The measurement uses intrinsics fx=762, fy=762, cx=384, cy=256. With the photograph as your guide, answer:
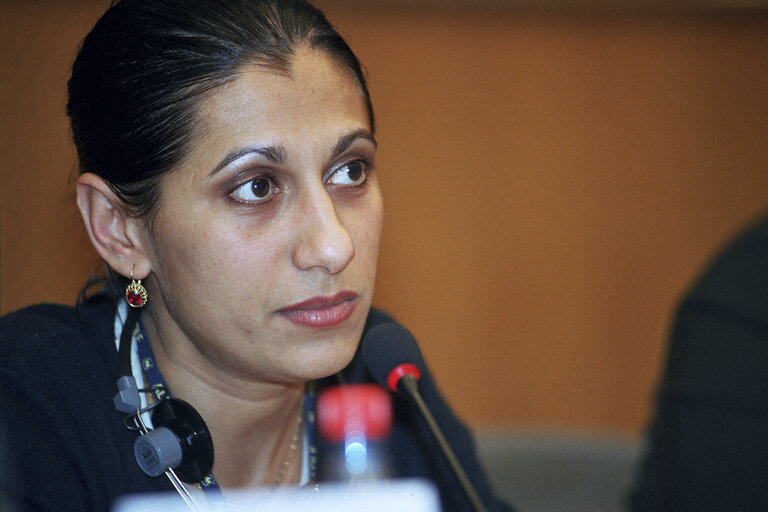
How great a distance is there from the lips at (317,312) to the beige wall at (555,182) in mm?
1178

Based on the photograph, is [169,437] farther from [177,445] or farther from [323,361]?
[323,361]

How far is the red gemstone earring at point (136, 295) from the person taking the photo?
44.5 inches

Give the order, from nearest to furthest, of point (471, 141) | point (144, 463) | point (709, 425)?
1. point (709, 425)
2. point (144, 463)
3. point (471, 141)

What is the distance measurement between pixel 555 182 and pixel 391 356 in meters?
1.54

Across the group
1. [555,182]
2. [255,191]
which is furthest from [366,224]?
[555,182]

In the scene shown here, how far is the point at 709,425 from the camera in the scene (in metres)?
0.69

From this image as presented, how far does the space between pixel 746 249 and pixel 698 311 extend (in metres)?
0.09

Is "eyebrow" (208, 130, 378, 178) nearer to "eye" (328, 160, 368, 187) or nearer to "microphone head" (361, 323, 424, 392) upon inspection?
"eye" (328, 160, 368, 187)

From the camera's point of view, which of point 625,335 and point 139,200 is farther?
point 625,335

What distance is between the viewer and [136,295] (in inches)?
44.5

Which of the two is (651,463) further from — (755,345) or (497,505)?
(497,505)

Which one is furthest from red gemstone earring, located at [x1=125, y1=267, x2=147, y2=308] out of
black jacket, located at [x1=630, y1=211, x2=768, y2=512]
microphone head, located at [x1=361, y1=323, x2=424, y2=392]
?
black jacket, located at [x1=630, y1=211, x2=768, y2=512]

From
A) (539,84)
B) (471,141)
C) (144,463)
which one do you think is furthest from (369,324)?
(539,84)

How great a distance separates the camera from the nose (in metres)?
0.99
